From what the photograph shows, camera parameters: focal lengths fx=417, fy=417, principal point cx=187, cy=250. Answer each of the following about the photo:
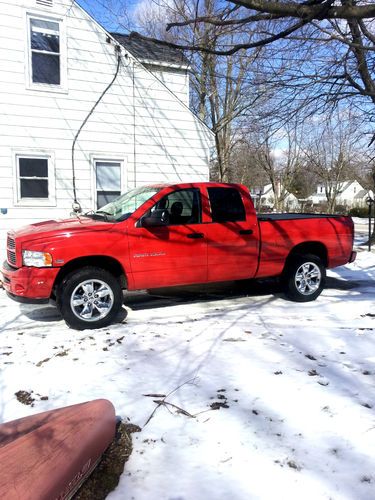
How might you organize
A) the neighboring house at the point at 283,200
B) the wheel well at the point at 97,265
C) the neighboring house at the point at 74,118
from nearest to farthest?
1. the wheel well at the point at 97,265
2. the neighboring house at the point at 74,118
3. the neighboring house at the point at 283,200

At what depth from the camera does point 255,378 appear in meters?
3.70

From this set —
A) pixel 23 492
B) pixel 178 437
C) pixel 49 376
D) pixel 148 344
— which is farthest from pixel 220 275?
pixel 23 492

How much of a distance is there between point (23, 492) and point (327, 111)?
9754 mm

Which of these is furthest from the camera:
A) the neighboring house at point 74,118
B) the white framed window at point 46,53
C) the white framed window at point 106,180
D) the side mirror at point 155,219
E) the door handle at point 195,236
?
the white framed window at point 106,180

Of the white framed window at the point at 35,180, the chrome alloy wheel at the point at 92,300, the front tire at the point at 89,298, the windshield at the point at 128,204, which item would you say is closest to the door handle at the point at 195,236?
the windshield at the point at 128,204

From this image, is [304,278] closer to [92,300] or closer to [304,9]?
[92,300]

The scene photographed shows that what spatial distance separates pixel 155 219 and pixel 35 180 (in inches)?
206

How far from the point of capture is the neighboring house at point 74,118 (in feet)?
29.8

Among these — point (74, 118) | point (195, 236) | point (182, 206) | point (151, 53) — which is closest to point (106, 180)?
point (74, 118)

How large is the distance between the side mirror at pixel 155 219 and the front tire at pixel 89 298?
802 millimetres

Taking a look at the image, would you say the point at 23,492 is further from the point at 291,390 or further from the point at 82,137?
the point at 82,137

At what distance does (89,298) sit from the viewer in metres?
5.19

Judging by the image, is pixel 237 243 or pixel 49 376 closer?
pixel 49 376

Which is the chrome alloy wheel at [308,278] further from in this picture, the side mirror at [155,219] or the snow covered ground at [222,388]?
the side mirror at [155,219]
